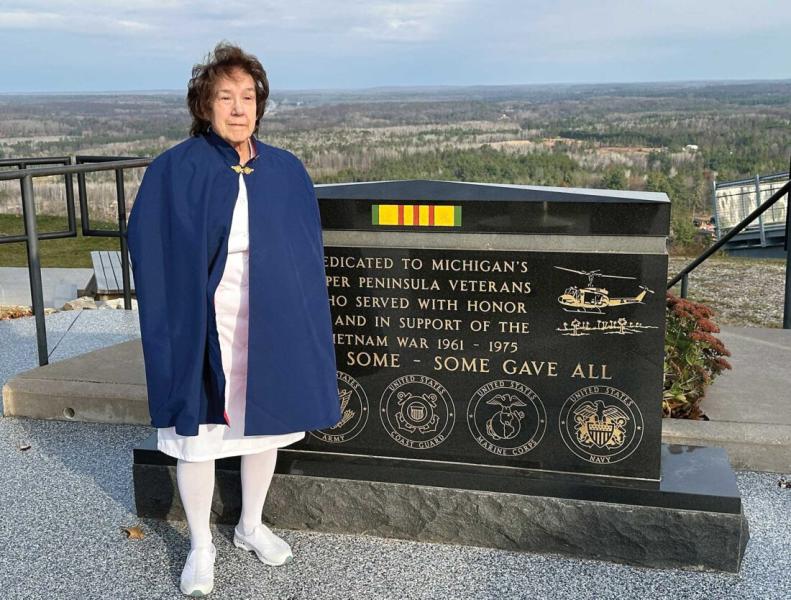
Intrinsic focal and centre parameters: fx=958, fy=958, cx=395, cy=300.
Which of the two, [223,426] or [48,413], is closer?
[223,426]

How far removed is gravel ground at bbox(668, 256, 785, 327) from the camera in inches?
539

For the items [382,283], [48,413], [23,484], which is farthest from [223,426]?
[48,413]

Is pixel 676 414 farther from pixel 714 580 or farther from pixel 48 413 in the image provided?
pixel 48 413

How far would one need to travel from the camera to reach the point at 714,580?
3506mm

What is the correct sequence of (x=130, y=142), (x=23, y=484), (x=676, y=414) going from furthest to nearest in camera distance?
1. (x=130, y=142)
2. (x=676, y=414)
3. (x=23, y=484)

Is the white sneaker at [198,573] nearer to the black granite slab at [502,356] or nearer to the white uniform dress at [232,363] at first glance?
the white uniform dress at [232,363]

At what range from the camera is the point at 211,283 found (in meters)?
3.17

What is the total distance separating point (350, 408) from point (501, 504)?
718 millimetres

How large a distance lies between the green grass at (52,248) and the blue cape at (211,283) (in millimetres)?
15823

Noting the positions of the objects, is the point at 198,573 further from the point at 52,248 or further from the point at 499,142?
the point at 499,142

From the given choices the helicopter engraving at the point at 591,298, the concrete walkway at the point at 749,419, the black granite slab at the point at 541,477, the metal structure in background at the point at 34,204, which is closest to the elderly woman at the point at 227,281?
the black granite slab at the point at 541,477

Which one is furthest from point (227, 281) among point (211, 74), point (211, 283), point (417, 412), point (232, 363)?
point (417, 412)

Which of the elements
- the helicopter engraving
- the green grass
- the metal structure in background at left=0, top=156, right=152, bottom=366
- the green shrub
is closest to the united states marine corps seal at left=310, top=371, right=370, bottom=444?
the helicopter engraving

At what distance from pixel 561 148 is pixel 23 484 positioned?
202 feet
